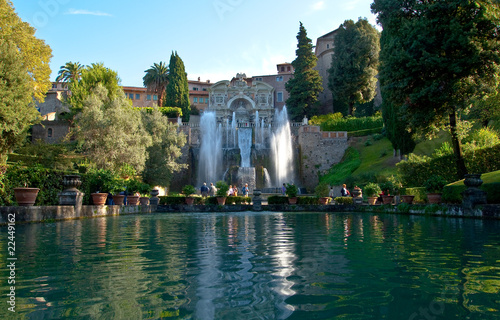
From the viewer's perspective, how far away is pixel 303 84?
53375 millimetres

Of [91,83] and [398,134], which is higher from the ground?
[91,83]

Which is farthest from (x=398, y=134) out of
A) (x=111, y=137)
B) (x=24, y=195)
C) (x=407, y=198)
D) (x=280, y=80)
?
(x=280, y=80)

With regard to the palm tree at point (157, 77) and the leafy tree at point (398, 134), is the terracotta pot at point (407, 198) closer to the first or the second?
the leafy tree at point (398, 134)

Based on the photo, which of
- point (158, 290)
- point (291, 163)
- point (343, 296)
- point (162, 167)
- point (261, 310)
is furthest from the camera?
point (291, 163)

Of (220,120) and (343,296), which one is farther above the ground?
(220,120)

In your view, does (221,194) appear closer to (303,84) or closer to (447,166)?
(447,166)

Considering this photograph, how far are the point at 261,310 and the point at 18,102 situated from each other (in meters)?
16.5

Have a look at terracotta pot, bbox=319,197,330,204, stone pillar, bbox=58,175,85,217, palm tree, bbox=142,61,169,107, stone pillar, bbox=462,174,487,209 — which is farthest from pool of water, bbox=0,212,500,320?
Result: palm tree, bbox=142,61,169,107

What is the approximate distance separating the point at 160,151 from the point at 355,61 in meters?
29.5

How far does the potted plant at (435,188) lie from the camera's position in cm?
1445

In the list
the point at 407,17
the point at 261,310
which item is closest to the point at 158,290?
the point at 261,310

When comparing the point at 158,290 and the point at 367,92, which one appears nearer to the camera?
the point at 158,290

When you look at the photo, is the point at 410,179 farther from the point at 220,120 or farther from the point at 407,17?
the point at 220,120

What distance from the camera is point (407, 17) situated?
54.3 feet
